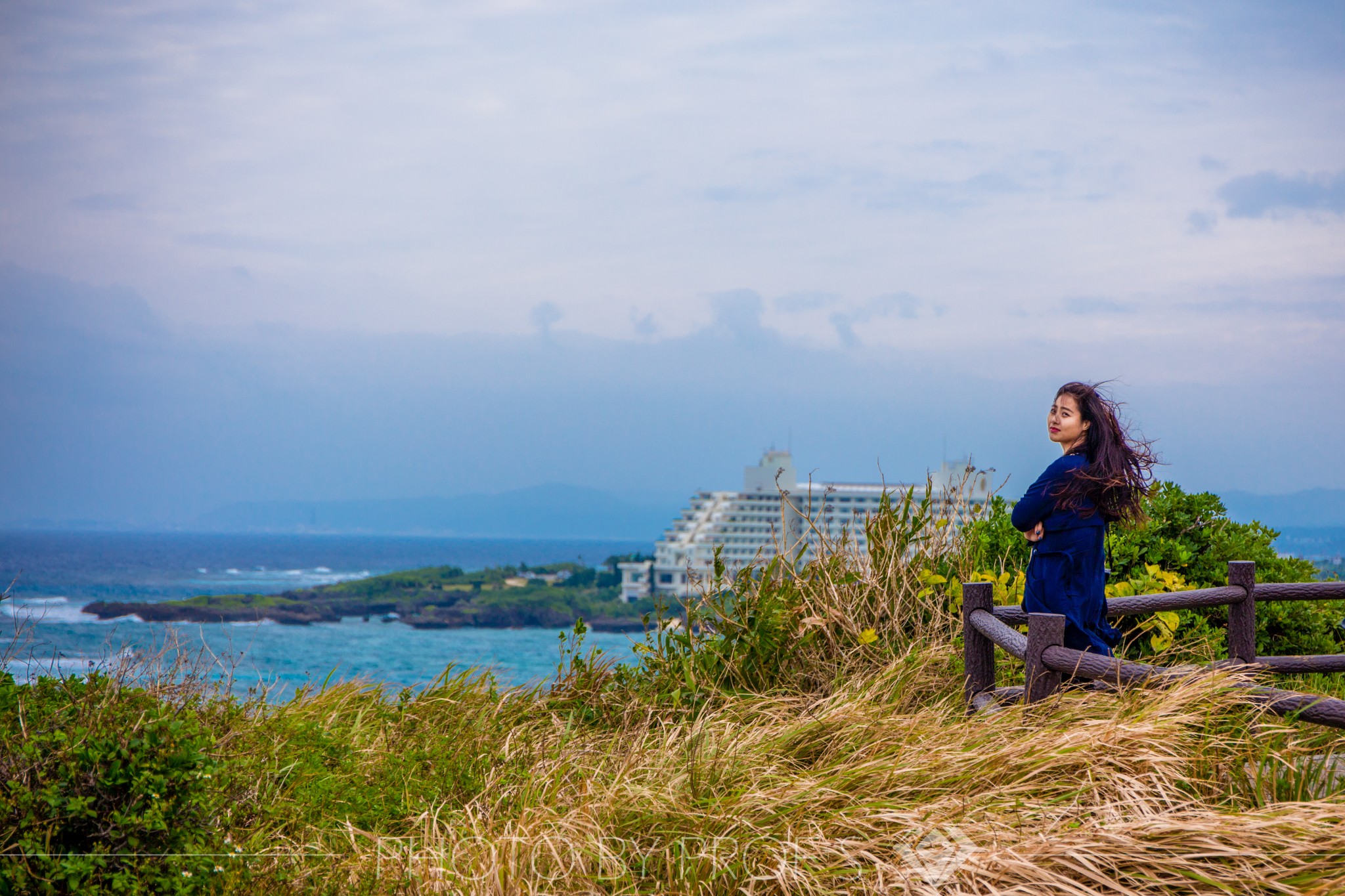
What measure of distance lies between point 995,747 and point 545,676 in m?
3.68

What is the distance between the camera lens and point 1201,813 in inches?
126

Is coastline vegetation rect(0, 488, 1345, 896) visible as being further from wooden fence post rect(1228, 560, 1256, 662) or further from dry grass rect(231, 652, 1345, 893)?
wooden fence post rect(1228, 560, 1256, 662)

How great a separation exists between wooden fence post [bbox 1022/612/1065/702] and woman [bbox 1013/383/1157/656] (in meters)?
0.78

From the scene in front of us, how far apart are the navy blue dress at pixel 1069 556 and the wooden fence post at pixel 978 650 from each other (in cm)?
27

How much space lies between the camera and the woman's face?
16.1 ft

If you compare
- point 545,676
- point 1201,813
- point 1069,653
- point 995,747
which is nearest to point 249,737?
point 545,676

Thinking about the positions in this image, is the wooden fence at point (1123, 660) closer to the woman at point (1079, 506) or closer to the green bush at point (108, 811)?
the woman at point (1079, 506)

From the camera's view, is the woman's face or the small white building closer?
the woman's face

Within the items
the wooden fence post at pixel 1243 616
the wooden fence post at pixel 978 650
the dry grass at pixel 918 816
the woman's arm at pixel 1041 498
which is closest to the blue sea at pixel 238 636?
the dry grass at pixel 918 816

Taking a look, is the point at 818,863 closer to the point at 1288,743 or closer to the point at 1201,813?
the point at 1201,813

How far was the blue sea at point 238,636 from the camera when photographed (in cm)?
512

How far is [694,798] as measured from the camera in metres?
3.74

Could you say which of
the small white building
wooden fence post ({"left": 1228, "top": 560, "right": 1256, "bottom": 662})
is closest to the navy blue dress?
wooden fence post ({"left": 1228, "top": 560, "right": 1256, "bottom": 662})

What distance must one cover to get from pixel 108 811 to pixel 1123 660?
3868 mm
